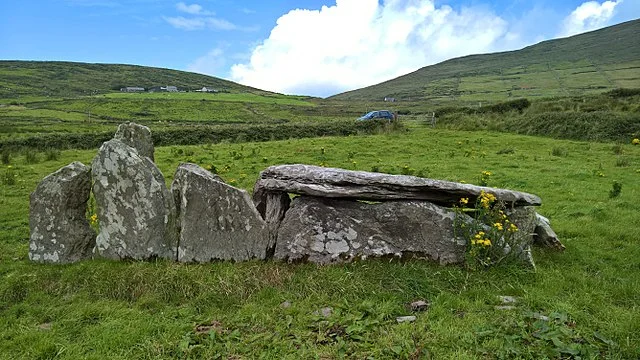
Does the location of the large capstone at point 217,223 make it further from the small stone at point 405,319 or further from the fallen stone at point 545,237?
the fallen stone at point 545,237

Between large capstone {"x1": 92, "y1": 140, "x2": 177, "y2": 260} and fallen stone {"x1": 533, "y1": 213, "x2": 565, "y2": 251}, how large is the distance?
7.00m

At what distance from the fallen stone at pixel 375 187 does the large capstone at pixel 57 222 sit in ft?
12.0

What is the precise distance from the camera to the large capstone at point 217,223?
26.3ft

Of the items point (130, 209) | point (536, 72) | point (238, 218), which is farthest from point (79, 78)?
point (238, 218)

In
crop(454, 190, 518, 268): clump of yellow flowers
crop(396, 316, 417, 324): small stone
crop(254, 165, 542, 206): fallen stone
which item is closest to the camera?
crop(396, 316, 417, 324): small stone

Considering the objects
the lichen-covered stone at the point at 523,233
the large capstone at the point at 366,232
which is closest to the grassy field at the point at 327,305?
the large capstone at the point at 366,232

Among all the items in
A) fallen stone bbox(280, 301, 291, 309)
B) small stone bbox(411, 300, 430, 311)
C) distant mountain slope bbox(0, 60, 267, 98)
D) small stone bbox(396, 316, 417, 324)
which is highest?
distant mountain slope bbox(0, 60, 267, 98)

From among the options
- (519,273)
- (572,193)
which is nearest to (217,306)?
(519,273)

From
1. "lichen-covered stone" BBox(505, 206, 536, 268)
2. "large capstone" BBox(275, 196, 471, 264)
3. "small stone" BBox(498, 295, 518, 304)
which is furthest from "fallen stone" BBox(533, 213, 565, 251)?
"small stone" BBox(498, 295, 518, 304)

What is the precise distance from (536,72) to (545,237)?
145 m

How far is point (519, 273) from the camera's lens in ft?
24.5

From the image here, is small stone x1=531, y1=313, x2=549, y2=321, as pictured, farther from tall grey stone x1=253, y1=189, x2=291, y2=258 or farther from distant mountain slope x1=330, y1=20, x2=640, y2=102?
distant mountain slope x1=330, y1=20, x2=640, y2=102

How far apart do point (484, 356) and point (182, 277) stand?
15.1 ft

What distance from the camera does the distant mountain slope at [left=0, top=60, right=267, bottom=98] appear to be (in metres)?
127
